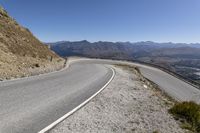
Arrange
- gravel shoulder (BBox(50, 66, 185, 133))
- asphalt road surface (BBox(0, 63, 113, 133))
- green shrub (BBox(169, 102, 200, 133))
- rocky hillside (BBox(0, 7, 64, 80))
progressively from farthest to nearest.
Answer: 1. rocky hillside (BBox(0, 7, 64, 80))
2. green shrub (BBox(169, 102, 200, 133))
3. gravel shoulder (BBox(50, 66, 185, 133))
4. asphalt road surface (BBox(0, 63, 113, 133))

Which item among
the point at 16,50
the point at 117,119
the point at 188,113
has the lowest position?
the point at 188,113

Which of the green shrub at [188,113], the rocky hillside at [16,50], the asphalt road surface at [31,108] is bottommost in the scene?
the green shrub at [188,113]

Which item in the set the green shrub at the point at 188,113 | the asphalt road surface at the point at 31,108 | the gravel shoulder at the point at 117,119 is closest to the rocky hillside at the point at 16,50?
the asphalt road surface at the point at 31,108

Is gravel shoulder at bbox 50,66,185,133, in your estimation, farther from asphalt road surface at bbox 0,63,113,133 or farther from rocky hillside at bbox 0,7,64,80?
rocky hillside at bbox 0,7,64,80

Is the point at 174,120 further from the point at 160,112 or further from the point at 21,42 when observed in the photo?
the point at 21,42

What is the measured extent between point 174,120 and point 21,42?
26848 millimetres

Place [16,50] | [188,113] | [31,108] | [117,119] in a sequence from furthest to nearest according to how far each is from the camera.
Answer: [16,50] < [188,113] < [117,119] < [31,108]

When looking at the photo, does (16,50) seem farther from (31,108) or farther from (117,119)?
(117,119)

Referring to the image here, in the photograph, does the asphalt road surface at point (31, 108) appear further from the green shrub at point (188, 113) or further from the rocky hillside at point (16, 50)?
the rocky hillside at point (16, 50)

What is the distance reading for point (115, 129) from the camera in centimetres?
794

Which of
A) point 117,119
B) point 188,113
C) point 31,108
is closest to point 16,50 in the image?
point 31,108

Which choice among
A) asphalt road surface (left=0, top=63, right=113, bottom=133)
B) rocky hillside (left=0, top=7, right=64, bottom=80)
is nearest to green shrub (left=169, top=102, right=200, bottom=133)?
asphalt road surface (left=0, top=63, right=113, bottom=133)

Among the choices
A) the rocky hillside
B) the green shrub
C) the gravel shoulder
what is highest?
the rocky hillside

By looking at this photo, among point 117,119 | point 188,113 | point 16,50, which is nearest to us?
point 117,119
